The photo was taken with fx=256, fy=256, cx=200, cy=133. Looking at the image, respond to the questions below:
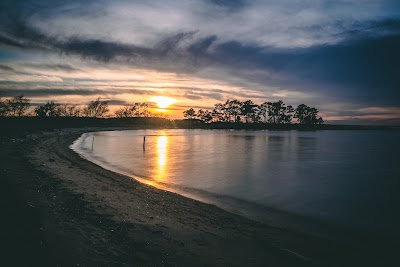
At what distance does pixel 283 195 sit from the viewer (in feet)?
59.1

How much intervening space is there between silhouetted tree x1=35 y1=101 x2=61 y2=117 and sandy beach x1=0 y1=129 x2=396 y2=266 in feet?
542

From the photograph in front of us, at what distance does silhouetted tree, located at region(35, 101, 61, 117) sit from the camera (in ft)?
501

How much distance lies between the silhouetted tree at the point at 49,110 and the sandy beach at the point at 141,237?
165083mm

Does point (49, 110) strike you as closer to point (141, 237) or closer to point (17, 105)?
point (17, 105)

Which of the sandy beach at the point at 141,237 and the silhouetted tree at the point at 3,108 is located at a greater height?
the silhouetted tree at the point at 3,108

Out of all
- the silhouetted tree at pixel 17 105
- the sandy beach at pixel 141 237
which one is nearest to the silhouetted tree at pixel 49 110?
Answer: the silhouetted tree at pixel 17 105

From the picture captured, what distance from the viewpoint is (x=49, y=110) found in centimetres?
15688

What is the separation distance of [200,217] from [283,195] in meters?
9.47

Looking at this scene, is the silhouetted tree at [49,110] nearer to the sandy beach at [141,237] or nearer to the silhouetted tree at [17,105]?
the silhouetted tree at [17,105]

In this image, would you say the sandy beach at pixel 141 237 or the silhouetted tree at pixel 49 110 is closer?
the sandy beach at pixel 141 237

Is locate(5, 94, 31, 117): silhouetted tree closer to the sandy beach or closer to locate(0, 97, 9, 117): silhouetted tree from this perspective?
locate(0, 97, 9, 117): silhouetted tree

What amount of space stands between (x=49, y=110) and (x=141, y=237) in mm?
175330

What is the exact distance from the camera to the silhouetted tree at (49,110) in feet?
501

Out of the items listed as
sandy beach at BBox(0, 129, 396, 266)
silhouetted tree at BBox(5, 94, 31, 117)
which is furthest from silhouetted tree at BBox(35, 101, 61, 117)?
sandy beach at BBox(0, 129, 396, 266)
